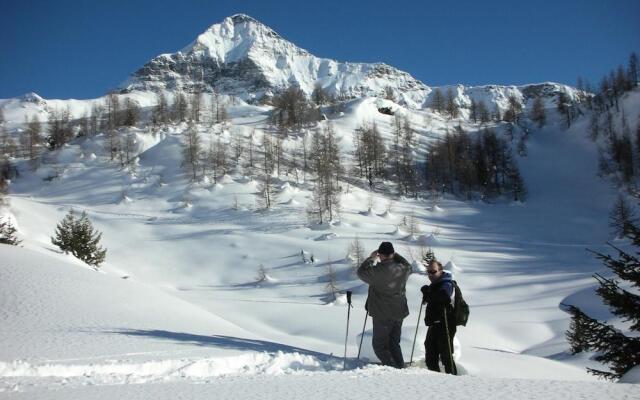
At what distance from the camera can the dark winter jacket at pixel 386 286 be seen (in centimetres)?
665

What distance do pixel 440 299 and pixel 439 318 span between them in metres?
0.35

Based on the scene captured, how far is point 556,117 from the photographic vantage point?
97438 millimetres

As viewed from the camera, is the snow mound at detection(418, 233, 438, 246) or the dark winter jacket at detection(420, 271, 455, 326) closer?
the dark winter jacket at detection(420, 271, 455, 326)

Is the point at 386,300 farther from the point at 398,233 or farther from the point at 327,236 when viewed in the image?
the point at 398,233

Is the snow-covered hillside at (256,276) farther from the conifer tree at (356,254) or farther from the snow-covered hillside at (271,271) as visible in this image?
the conifer tree at (356,254)

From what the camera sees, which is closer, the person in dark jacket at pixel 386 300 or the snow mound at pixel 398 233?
the person in dark jacket at pixel 386 300

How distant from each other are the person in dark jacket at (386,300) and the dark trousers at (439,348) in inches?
22.4

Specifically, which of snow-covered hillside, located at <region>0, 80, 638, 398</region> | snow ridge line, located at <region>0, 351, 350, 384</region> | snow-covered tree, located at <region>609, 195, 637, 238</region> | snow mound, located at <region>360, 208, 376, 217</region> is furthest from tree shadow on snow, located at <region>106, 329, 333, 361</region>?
snow mound, located at <region>360, 208, 376, 217</region>

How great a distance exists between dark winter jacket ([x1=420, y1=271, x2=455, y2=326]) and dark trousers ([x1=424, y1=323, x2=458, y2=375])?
135 millimetres

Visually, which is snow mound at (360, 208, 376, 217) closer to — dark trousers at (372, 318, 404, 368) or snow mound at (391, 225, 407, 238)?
snow mound at (391, 225, 407, 238)

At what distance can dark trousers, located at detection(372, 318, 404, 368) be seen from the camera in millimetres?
6680

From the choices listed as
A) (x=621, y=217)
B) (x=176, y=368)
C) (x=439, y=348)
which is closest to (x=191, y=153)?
(x=621, y=217)

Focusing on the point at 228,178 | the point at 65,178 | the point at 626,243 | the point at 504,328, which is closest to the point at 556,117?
the point at 626,243

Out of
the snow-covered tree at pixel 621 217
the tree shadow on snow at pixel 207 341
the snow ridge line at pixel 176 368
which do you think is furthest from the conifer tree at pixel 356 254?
the snow ridge line at pixel 176 368
